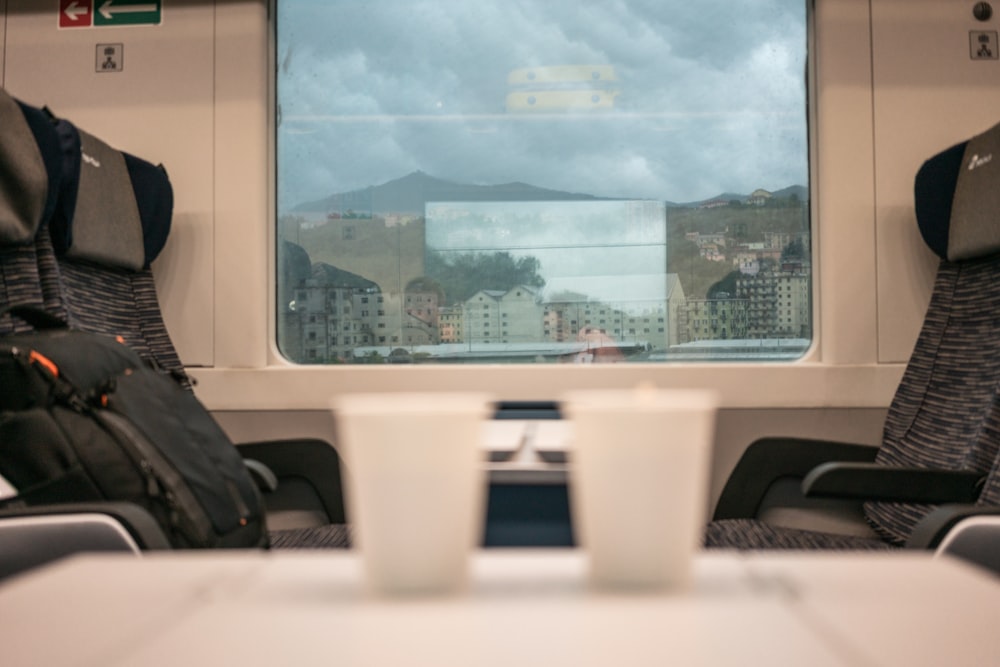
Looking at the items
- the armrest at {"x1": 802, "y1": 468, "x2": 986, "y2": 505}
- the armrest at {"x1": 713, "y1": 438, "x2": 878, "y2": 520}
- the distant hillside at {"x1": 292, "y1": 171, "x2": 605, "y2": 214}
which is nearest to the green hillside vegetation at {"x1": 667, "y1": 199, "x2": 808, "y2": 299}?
the distant hillside at {"x1": 292, "y1": 171, "x2": 605, "y2": 214}

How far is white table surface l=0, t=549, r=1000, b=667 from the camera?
0.46 m

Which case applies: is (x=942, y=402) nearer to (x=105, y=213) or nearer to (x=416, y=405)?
(x=416, y=405)

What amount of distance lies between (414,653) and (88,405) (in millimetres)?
1251

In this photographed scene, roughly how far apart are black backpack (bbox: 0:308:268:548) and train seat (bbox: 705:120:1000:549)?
1212 millimetres

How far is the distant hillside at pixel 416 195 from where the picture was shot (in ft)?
8.83

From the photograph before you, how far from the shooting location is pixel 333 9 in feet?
9.02

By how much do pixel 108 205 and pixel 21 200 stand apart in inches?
17.1

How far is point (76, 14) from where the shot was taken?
271 cm

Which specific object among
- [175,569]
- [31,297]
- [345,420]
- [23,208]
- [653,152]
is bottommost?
[175,569]

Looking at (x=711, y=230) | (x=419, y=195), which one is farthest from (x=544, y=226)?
(x=711, y=230)

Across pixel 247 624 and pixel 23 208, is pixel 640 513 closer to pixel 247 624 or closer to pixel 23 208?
pixel 247 624

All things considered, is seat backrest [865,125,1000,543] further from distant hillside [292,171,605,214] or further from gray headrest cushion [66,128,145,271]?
gray headrest cushion [66,128,145,271]

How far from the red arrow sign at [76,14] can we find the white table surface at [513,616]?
2.60 meters

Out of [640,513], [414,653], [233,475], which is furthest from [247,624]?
[233,475]
